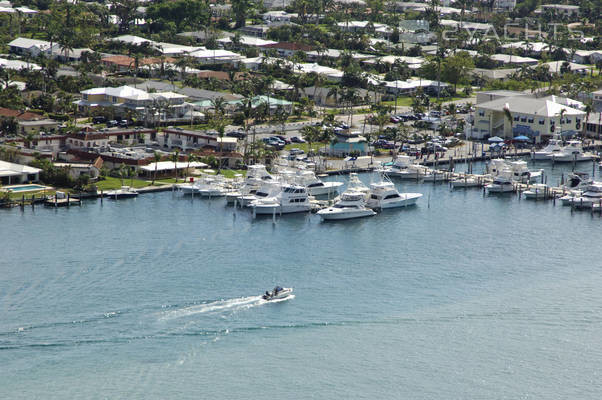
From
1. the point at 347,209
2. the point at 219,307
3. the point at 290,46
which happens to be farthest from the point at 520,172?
the point at 290,46

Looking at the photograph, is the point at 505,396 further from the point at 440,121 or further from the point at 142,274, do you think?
the point at 440,121

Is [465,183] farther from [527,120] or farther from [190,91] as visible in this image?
[190,91]

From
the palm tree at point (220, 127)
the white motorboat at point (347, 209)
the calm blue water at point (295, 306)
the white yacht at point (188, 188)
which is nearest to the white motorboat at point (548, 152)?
the calm blue water at point (295, 306)

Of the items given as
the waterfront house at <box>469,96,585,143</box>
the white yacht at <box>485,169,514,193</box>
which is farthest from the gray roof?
the white yacht at <box>485,169,514,193</box>

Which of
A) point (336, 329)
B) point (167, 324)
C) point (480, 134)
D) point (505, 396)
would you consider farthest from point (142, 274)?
point (480, 134)

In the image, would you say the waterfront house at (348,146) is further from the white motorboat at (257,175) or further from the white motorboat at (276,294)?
the white motorboat at (276,294)

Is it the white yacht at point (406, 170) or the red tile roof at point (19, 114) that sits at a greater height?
the red tile roof at point (19, 114)
